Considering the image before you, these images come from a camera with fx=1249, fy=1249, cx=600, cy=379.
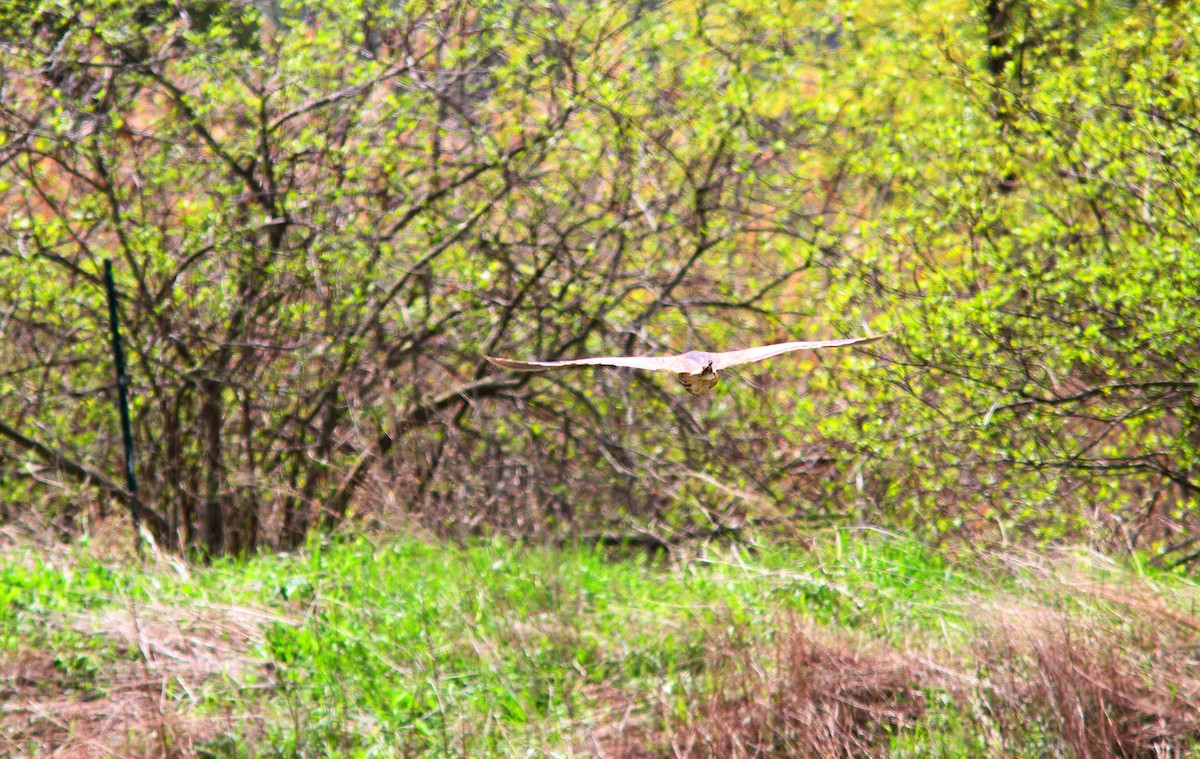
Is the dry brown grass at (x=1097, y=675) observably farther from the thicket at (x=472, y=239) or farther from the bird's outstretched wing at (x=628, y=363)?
the thicket at (x=472, y=239)

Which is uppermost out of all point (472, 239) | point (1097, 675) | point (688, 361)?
point (688, 361)

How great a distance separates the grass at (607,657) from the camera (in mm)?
4113

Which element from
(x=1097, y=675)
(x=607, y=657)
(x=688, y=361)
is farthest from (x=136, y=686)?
(x=1097, y=675)

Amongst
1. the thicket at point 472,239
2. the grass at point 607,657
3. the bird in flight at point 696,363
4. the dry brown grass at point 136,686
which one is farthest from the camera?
the thicket at point 472,239

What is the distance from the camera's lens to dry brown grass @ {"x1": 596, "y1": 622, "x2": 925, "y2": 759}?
14.0ft

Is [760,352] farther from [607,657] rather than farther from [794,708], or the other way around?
[607,657]

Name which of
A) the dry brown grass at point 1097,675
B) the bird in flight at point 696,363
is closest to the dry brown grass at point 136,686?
the bird in flight at point 696,363

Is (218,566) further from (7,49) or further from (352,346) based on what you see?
(7,49)

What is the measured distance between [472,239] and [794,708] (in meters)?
4.11

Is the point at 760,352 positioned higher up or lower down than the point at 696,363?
higher up

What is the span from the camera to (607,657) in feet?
16.1

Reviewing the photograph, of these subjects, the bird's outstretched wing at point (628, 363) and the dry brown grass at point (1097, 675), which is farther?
the dry brown grass at point (1097, 675)

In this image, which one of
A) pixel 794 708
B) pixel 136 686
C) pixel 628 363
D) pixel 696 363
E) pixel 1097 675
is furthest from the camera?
pixel 136 686

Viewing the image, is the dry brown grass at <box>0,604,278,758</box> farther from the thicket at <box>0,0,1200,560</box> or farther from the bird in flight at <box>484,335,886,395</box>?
the bird in flight at <box>484,335,886,395</box>
